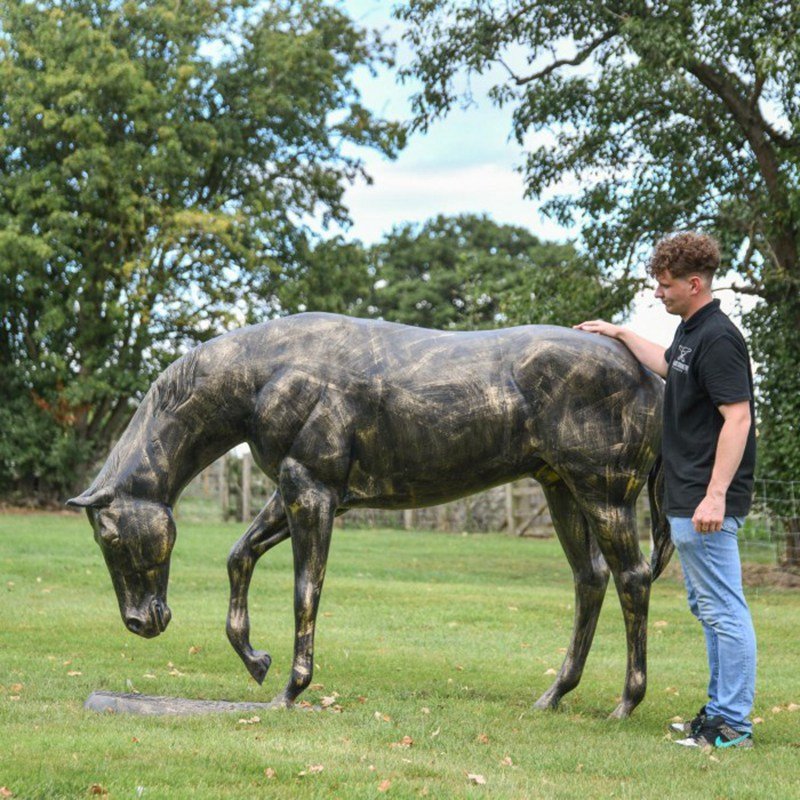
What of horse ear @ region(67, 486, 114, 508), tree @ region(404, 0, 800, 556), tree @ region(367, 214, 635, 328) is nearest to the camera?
horse ear @ region(67, 486, 114, 508)

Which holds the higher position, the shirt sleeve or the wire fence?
the shirt sleeve

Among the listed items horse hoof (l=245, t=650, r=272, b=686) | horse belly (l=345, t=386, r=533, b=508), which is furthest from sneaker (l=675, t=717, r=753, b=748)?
horse hoof (l=245, t=650, r=272, b=686)

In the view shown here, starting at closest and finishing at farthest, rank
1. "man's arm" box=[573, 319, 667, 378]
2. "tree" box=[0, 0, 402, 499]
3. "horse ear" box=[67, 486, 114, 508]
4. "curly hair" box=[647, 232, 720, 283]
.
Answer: "curly hair" box=[647, 232, 720, 283] < "horse ear" box=[67, 486, 114, 508] < "man's arm" box=[573, 319, 667, 378] < "tree" box=[0, 0, 402, 499]

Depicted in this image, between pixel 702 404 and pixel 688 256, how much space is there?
70 centimetres

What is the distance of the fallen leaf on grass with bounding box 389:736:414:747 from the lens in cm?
540

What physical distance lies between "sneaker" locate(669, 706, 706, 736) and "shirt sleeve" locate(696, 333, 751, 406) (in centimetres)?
153

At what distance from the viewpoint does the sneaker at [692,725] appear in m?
5.74

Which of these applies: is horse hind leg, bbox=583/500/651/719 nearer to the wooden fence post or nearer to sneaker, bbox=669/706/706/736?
sneaker, bbox=669/706/706/736

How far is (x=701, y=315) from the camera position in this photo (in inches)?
225

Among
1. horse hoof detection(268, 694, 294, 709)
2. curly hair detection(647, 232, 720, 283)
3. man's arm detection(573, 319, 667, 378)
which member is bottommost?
horse hoof detection(268, 694, 294, 709)

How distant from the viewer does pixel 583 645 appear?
658cm

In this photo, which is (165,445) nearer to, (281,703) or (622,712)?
(281,703)

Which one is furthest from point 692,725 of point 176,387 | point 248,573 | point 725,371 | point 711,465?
point 176,387

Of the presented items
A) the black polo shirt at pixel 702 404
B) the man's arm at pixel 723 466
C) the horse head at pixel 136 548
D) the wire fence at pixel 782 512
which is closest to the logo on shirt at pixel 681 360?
the black polo shirt at pixel 702 404
